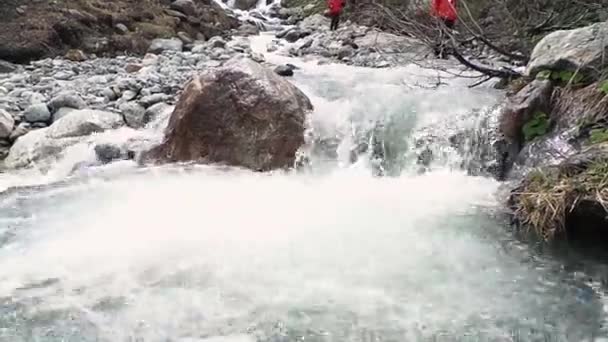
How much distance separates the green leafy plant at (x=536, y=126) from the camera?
6.41 metres

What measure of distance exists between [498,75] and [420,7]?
5706mm

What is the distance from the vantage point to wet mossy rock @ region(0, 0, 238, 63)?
11445 millimetres

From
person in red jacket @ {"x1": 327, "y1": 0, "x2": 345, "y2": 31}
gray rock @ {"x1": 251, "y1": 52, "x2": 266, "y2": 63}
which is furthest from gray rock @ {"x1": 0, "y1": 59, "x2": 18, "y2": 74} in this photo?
person in red jacket @ {"x1": 327, "y1": 0, "x2": 345, "y2": 31}

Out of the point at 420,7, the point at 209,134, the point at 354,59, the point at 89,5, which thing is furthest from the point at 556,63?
the point at 89,5

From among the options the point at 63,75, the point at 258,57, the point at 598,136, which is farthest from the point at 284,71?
the point at 598,136

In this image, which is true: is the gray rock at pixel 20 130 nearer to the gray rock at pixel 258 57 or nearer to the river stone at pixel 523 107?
the gray rock at pixel 258 57

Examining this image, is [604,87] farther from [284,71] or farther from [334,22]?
[334,22]

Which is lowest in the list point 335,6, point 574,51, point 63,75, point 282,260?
point 282,260

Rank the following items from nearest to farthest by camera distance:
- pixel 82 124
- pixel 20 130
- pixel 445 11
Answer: pixel 82 124
pixel 20 130
pixel 445 11

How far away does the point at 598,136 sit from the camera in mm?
5469

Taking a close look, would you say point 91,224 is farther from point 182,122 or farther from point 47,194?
point 182,122

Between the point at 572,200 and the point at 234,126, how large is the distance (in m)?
3.72

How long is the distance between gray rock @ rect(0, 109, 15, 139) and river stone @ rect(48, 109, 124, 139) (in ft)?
1.64

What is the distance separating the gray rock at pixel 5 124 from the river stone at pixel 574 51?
587 cm
